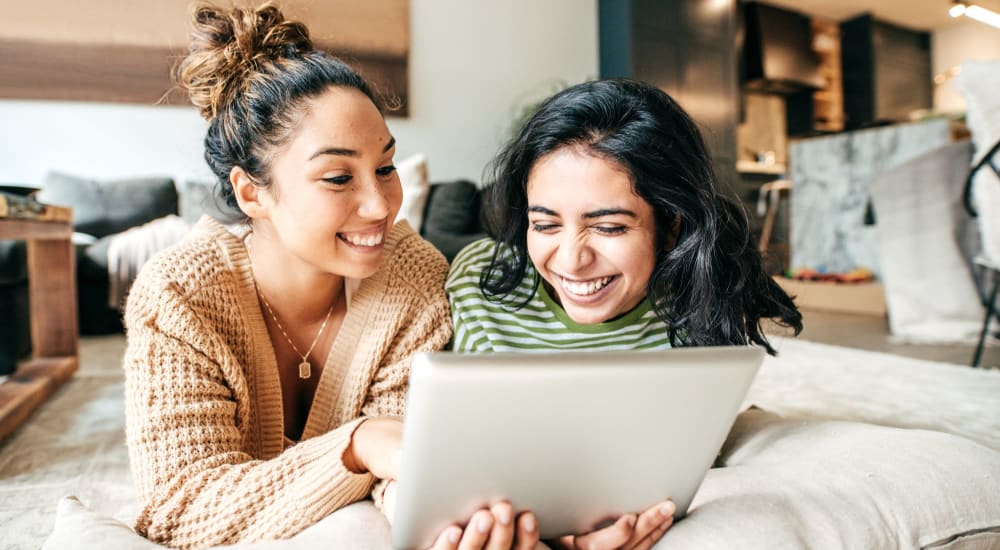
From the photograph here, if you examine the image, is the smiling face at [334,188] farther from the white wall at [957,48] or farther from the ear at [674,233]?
the white wall at [957,48]

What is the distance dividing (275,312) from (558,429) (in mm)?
679

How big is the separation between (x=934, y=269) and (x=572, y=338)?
226 centimetres

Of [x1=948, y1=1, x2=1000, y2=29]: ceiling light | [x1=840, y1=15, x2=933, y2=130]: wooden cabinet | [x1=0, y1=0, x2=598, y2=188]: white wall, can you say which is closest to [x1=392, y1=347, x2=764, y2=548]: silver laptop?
[x1=0, y1=0, x2=598, y2=188]: white wall

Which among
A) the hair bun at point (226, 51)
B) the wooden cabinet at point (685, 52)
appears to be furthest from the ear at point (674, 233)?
the wooden cabinet at point (685, 52)

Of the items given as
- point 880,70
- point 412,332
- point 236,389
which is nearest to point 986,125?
point 412,332

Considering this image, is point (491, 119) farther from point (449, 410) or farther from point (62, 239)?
point (449, 410)

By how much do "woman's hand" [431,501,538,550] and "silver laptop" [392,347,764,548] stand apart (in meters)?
0.01

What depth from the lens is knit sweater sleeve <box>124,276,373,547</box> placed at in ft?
2.49

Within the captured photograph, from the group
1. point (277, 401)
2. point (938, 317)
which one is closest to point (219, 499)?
point (277, 401)

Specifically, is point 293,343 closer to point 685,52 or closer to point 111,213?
point 111,213

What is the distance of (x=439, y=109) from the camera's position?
4547 millimetres

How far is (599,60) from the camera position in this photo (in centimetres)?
520

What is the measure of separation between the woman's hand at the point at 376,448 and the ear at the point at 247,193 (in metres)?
0.39

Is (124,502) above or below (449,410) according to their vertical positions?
below
